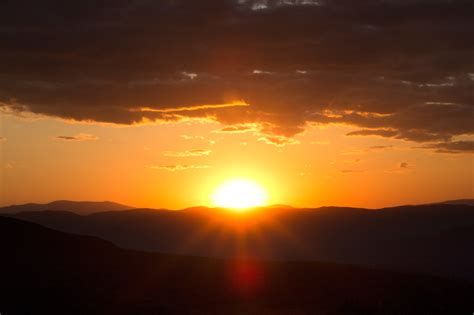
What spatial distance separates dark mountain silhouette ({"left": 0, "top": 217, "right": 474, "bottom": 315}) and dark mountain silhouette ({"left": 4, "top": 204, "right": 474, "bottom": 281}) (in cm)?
5706

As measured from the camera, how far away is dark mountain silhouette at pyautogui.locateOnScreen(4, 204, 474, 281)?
3873 inches

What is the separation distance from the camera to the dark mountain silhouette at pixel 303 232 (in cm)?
9838

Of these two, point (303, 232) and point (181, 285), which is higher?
point (303, 232)

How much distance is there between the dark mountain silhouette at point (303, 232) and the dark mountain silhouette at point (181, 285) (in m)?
57.1

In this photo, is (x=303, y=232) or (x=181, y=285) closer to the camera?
(x=181, y=285)

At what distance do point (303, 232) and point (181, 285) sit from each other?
353 ft

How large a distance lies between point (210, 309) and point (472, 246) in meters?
74.8

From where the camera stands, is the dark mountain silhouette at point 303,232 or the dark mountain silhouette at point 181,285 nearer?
the dark mountain silhouette at point 181,285

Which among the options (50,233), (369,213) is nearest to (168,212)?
(369,213)

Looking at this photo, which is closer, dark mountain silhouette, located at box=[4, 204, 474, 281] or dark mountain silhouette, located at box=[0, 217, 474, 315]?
dark mountain silhouette, located at box=[0, 217, 474, 315]

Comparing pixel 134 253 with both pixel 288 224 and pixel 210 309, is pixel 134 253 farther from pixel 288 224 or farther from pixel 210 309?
pixel 288 224

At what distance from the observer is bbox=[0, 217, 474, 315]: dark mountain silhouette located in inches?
991

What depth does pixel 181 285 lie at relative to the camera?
3047cm

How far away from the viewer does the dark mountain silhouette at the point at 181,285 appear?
82.6 ft
